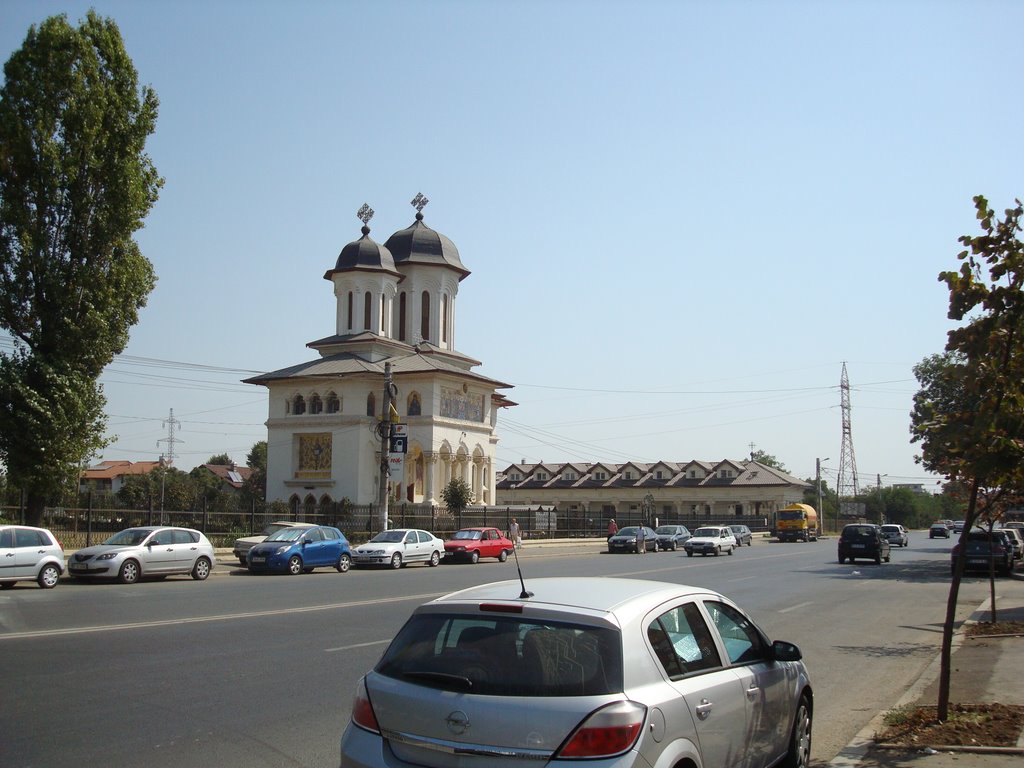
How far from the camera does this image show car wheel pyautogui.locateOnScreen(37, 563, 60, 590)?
2119cm

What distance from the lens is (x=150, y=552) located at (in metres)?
24.4

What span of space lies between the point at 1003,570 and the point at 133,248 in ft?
105

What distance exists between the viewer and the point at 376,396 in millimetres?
63562

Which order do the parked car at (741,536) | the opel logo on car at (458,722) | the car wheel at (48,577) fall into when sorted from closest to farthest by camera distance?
the opel logo on car at (458,722) → the car wheel at (48,577) → the parked car at (741,536)

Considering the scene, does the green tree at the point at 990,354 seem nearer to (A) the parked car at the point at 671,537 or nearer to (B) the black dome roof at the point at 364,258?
(A) the parked car at the point at 671,537

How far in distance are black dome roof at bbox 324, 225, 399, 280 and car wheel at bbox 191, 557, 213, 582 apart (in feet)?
142

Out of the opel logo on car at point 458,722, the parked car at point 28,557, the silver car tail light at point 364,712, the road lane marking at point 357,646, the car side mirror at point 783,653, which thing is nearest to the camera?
the opel logo on car at point 458,722

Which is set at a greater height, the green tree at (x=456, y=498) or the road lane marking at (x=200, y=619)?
the green tree at (x=456, y=498)

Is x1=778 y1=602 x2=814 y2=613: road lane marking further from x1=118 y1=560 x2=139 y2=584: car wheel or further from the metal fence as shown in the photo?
the metal fence

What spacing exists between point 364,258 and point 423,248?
5.91m

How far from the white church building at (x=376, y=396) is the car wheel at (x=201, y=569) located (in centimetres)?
3211

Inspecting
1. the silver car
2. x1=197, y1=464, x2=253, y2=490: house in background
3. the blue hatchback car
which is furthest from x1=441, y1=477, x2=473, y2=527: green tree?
x1=197, y1=464, x2=253, y2=490: house in background

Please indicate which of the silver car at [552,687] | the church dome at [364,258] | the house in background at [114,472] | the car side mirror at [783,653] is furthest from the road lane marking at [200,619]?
the house in background at [114,472]

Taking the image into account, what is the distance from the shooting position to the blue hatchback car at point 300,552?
2861 centimetres
